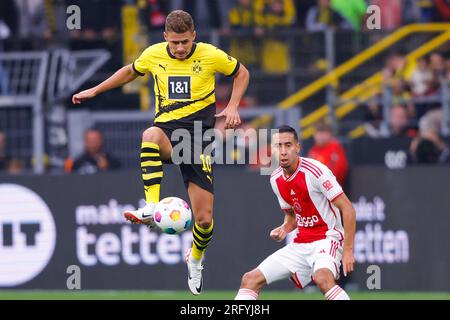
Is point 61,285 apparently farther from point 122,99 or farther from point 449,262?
point 449,262

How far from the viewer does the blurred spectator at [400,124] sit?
2105cm

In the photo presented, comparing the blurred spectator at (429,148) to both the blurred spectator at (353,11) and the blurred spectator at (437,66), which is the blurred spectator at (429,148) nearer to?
the blurred spectator at (437,66)

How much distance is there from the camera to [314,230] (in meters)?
14.3

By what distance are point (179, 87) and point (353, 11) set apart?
29.9ft

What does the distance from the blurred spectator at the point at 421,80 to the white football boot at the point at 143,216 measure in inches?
351

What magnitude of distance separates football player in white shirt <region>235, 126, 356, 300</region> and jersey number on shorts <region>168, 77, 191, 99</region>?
1.01 m

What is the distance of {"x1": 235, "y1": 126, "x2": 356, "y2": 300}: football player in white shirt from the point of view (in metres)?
13.8

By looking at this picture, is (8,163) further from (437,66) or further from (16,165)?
(437,66)

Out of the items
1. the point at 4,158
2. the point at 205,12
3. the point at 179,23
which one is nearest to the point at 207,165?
the point at 179,23

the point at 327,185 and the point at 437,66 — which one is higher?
the point at 437,66

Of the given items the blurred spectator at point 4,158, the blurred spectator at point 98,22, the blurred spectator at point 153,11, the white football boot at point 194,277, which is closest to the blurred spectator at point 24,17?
the blurred spectator at point 98,22

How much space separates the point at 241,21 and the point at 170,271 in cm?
511

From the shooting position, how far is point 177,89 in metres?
14.2

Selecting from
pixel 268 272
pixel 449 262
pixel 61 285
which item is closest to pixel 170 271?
pixel 61 285
